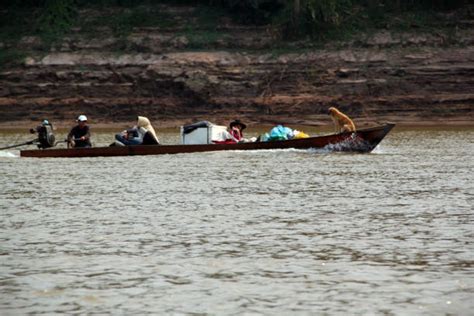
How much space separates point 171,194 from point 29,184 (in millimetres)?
3994

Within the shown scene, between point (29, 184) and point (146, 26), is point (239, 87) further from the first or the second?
point (29, 184)

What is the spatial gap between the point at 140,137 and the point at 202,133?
67.8 inches

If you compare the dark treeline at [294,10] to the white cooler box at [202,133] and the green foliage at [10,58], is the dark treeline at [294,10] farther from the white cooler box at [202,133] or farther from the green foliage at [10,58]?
the white cooler box at [202,133]

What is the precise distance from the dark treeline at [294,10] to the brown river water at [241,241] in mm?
29969

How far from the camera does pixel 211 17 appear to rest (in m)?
58.6

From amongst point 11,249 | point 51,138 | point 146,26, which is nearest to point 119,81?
point 146,26

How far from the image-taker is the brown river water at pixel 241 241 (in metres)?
10.8

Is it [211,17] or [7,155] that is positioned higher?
[211,17]

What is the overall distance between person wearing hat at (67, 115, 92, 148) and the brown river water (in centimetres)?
573

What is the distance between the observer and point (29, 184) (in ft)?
76.7

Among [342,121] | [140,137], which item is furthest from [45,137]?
[342,121]

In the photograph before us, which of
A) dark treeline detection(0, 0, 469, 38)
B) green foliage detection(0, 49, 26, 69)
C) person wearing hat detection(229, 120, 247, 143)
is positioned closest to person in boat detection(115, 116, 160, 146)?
person wearing hat detection(229, 120, 247, 143)

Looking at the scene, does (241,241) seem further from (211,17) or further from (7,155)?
(211,17)

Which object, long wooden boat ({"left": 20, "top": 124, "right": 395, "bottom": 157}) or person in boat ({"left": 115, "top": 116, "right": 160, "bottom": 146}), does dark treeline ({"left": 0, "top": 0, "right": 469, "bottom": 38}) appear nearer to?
person in boat ({"left": 115, "top": 116, "right": 160, "bottom": 146})
